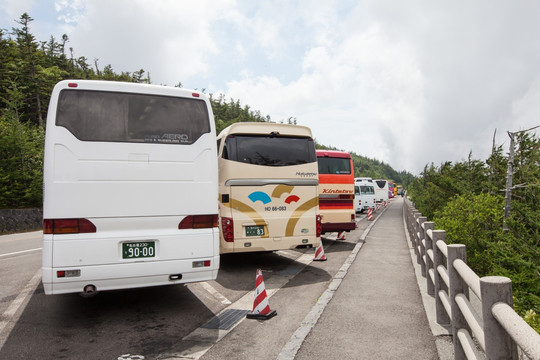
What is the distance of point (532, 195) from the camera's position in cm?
770

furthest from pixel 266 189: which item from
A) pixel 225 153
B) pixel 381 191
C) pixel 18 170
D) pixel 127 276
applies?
pixel 381 191

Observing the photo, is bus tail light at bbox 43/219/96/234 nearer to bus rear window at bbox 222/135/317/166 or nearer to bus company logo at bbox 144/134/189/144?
bus company logo at bbox 144/134/189/144

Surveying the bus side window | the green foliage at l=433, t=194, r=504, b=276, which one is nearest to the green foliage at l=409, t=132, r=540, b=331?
the green foliage at l=433, t=194, r=504, b=276

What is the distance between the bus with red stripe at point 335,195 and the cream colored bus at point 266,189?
4.16 meters

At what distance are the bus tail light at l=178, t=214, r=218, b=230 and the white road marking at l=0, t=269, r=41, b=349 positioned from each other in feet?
8.41

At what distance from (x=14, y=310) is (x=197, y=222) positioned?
10.5 ft

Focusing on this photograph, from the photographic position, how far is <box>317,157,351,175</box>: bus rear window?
1394cm

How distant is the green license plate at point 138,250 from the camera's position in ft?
17.9

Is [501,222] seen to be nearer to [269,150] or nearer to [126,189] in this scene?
[269,150]

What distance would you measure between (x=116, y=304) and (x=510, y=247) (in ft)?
20.8

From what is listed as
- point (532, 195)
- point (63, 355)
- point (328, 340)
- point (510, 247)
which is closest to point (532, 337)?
point (328, 340)

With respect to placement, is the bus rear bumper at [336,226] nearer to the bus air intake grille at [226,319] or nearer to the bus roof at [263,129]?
the bus roof at [263,129]

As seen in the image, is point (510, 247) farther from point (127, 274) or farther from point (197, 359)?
point (127, 274)

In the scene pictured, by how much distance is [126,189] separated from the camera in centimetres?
552
